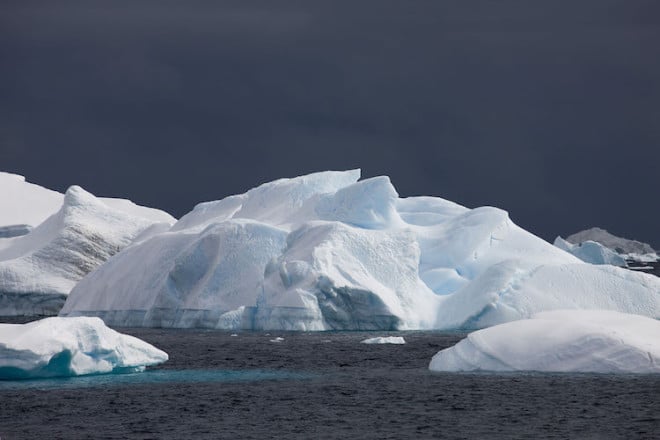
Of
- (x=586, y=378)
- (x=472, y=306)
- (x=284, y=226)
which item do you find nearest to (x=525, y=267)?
(x=472, y=306)

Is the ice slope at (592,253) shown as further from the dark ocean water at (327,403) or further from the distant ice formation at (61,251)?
the dark ocean water at (327,403)

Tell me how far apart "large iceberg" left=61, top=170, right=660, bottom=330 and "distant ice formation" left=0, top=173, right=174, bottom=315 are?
6471mm

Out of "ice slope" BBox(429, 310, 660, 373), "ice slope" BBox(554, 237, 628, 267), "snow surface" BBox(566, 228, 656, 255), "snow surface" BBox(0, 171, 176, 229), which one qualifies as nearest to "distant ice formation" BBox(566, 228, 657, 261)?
"snow surface" BBox(566, 228, 656, 255)

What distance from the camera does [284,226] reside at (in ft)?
129

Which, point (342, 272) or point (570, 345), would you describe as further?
point (342, 272)

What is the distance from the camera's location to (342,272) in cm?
3425

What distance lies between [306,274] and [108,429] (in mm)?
17489

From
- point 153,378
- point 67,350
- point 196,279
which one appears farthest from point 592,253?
point 67,350

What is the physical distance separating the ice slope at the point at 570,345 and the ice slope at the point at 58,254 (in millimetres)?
27121

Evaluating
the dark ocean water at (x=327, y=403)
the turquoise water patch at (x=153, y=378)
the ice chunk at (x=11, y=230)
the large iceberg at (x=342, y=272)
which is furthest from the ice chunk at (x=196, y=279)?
the ice chunk at (x=11, y=230)

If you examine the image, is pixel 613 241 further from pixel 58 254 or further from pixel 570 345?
pixel 570 345

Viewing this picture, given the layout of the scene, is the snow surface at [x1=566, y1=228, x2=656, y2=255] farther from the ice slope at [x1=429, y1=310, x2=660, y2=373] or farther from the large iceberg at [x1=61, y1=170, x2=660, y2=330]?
the ice slope at [x1=429, y1=310, x2=660, y2=373]

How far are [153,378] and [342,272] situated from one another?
39.9 ft

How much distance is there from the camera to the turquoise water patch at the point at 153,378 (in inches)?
848
